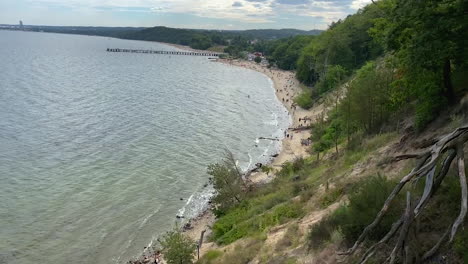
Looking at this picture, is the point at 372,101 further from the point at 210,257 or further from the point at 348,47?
the point at 348,47

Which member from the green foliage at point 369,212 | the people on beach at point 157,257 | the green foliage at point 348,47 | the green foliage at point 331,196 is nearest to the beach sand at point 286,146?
the people on beach at point 157,257

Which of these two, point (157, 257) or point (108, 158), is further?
point (108, 158)

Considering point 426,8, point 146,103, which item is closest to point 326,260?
point 426,8

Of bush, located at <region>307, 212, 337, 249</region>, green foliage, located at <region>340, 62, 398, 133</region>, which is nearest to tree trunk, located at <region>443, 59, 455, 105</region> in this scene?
green foliage, located at <region>340, 62, 398, 133</region>

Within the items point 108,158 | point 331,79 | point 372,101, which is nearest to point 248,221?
point 372,101

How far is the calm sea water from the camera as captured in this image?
33719mm

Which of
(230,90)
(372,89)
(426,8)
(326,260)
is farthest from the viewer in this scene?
(230,90)

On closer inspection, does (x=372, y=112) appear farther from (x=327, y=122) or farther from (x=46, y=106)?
(x=46, y=106)

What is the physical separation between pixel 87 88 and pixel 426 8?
106 m

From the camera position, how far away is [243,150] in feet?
196

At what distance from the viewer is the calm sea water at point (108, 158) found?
33.7 meters

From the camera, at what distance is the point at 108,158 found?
5178cm

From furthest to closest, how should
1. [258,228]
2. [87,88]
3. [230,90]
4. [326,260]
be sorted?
1. [230,90]
2. [87,88]
3. [258,228]
4. [326,260]

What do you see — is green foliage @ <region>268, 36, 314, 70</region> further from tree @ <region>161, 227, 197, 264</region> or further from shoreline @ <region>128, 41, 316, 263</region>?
tree @ <region>161, 227, 197, 264</region>
